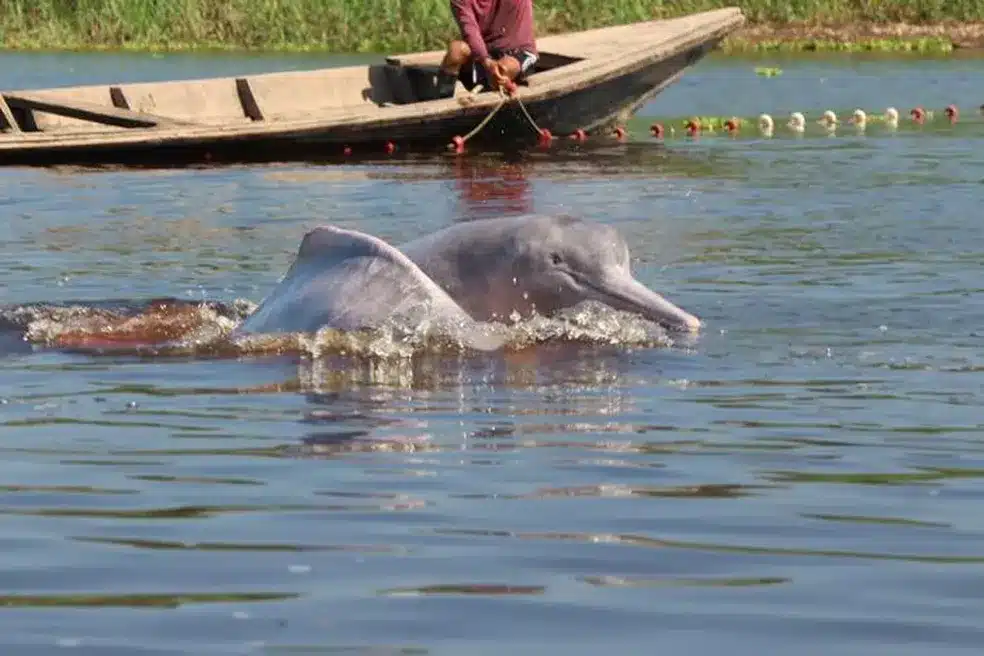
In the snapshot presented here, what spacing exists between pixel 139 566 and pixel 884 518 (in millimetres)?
1822

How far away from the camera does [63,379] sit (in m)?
8.30

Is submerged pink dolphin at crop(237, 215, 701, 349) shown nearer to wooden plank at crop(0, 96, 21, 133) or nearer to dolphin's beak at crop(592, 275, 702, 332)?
dolphin's beak at crop(592, 275, 702, 332)

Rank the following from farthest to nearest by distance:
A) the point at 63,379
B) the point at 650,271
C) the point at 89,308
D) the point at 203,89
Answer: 1. the point at 203,89
2. the point at 650,271
3. the point at 89,308
4. the point at 63,379

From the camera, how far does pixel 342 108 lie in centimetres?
2250

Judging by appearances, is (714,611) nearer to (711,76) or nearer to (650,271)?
(650,271)

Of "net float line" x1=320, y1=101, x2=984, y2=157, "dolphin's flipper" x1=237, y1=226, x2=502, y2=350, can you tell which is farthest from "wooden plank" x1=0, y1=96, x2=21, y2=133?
"dolphin's flipper" x1=237, y1=226, x2=502, y2=350

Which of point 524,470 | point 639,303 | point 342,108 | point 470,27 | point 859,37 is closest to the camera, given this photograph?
point 524,470

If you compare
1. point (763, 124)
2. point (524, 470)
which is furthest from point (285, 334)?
point (763, 124)

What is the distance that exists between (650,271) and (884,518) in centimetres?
611

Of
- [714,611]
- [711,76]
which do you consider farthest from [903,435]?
[711,76]

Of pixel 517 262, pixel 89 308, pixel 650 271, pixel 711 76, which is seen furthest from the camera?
pixel 711 76

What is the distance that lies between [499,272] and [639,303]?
568 millimetres

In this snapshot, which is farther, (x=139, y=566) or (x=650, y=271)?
(x=650, y=271)

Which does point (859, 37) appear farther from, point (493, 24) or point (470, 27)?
point (470, 27)
